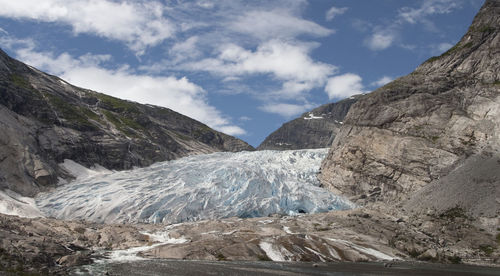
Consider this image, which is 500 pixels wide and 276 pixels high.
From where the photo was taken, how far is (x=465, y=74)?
9631 cm

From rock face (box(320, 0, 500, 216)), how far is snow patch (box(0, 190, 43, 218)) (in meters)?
53.8

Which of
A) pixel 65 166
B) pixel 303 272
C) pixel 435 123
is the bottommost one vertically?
pixel 303 272

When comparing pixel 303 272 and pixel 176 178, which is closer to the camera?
pixel 303 272

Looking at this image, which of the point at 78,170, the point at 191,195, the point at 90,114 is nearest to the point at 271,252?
the point at 191,195

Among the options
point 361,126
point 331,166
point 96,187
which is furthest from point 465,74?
point 96,187

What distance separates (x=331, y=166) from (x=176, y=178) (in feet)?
104

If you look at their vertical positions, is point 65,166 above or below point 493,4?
below

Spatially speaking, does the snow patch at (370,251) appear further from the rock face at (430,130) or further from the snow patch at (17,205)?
the snow patch at (17,205)

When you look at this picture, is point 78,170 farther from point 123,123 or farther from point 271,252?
point 271,252

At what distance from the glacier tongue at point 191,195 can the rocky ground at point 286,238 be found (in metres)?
9.58

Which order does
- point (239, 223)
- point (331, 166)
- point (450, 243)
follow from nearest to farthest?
point (450, 243) < point (239, 223) < point (331, 166)

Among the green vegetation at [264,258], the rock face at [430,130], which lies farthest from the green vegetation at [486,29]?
the green vegetation at [264,258]

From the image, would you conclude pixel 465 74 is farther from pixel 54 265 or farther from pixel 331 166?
pixel 54 265

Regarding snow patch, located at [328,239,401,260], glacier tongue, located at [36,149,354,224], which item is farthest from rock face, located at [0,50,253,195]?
snow patch, located at [328,239,401,260]
